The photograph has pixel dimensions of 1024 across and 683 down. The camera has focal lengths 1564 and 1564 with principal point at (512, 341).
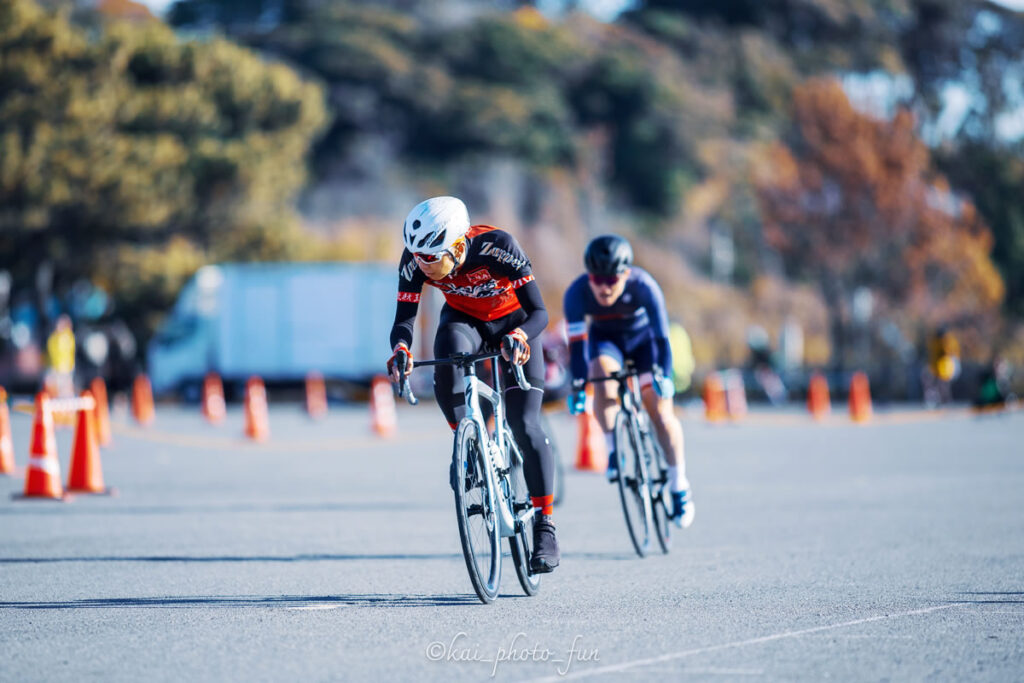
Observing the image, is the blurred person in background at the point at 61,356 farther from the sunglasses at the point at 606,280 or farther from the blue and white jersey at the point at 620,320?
the sunglasses at the point at 606,280

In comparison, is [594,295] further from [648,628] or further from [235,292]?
[235,292]

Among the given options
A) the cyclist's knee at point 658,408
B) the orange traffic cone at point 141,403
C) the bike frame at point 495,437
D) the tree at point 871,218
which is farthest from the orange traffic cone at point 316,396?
the bike frame at point 495,437

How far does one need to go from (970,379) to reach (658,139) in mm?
43646

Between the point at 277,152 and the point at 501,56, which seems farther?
the point at 501,56

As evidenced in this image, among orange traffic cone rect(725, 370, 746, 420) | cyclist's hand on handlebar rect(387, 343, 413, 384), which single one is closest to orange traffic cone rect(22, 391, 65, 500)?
cyclist's hand on handlebar rect(387, 343, 413, 384)

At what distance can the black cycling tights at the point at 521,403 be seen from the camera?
297 inches

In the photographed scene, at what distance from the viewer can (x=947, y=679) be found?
18.2 feet

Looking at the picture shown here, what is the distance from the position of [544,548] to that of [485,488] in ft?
1.55

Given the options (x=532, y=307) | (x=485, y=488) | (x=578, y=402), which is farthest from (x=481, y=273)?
(x=578, y=402)

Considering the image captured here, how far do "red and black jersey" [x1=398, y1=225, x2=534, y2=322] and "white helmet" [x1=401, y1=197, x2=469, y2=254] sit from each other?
22 centimetres

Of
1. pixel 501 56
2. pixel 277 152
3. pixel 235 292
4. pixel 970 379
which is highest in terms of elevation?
pixel 501 56

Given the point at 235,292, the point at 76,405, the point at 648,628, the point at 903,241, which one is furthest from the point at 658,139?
the point at 648,628

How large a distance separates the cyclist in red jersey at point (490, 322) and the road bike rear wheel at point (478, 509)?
24cm

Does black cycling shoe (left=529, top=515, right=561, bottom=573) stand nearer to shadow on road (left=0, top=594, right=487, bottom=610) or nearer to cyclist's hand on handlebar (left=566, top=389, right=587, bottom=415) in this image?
shadow on road (left=0, top=594, right=487, bottom=610)
